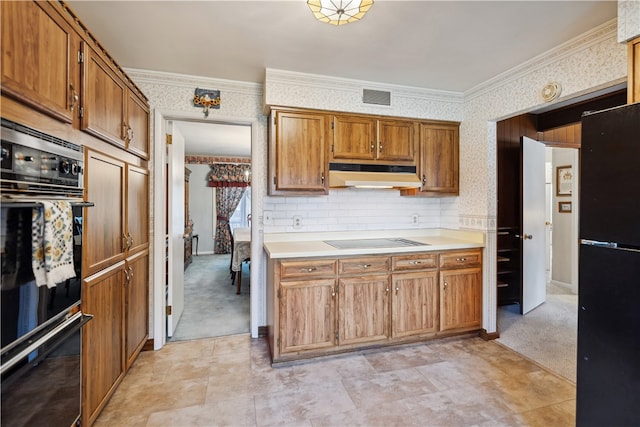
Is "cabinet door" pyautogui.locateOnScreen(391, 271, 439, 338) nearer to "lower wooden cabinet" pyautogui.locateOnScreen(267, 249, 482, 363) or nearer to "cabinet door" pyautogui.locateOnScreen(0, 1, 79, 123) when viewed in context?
"lower wooden cabinet" pyautogui.locateOnScreen(267, 249, 482, 363)

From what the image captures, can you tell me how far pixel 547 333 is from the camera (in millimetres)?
3039

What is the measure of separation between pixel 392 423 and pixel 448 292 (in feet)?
4.56

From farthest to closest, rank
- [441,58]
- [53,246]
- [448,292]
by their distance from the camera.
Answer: [448,292] < [441,58] < [53,246]

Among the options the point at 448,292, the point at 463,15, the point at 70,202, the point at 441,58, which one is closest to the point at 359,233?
the point at 448,292

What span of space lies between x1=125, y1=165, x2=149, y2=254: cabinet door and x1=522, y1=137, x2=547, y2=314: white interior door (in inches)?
157

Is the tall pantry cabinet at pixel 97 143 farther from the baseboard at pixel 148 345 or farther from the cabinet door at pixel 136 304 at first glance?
the baseboard at pixel 148 345

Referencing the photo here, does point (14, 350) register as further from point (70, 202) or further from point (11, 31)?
point (11, 31)

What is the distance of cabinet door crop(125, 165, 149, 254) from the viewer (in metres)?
2.20

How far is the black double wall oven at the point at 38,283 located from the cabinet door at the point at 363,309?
5.73ft

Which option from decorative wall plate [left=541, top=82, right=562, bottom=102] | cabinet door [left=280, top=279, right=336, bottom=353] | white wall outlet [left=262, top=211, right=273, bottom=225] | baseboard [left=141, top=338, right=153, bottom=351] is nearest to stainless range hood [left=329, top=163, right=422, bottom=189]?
white wall outlet [left=262, top=211, right=273, bottom=225]

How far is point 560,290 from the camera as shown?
14.8ft

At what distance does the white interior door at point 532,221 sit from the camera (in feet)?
11.6

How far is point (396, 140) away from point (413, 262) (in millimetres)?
1215

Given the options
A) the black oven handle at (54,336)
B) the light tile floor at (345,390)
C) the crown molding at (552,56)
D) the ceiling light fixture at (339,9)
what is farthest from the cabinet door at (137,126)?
the crown molding at (552,56)
